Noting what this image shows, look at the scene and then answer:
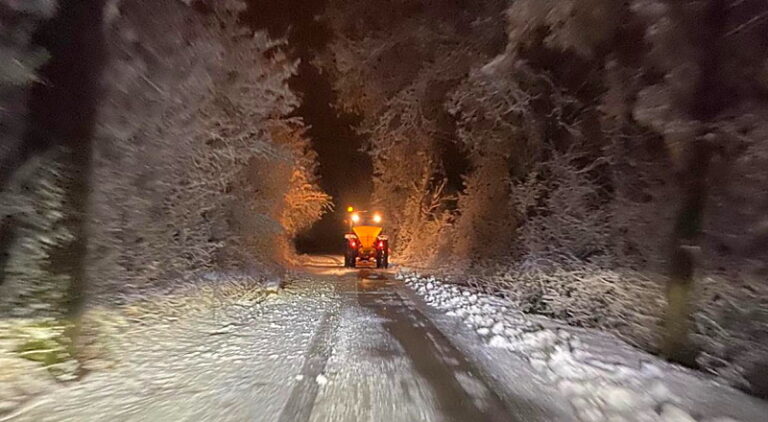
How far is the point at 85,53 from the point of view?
312 inches

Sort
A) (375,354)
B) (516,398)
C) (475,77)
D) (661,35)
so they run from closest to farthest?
(516,398) < (661,35) < (375,354) < (475,77)

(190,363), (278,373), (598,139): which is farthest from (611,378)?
(598,139)

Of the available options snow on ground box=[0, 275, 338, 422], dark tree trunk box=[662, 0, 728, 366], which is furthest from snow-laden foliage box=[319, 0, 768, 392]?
snow on ground box=[0, 275, 338, 422]

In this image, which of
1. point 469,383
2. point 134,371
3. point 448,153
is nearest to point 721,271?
point 469,383

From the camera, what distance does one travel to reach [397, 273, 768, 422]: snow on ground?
6.73m

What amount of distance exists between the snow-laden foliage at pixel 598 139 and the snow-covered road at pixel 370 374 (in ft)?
3.57

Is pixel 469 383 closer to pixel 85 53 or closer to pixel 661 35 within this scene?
pixel 661 35

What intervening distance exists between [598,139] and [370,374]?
28.1ft

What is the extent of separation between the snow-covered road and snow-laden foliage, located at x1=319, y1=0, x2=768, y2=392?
1.09 meters

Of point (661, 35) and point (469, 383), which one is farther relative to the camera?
point (661, 35)

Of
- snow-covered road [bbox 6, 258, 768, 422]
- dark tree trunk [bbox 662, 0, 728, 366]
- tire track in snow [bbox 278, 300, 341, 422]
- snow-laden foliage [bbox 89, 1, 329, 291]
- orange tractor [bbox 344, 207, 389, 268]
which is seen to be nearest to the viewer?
tire track in snow [bbox 278, 300, 341, 422]

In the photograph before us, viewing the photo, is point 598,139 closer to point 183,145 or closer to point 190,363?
point 183,145

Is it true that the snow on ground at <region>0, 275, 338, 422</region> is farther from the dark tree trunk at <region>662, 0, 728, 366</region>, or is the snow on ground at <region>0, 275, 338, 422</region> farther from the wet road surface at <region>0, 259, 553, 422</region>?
the dark tree trunk at <region>662, 0, 728, 366</region>

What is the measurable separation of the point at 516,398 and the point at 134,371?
4450 millimetres
